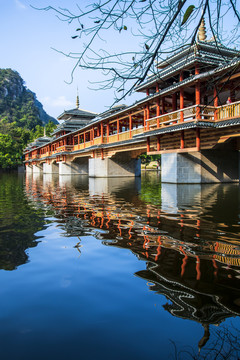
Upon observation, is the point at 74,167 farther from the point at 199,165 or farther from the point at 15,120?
the point at 15,120

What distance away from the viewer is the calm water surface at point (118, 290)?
6.03 ft

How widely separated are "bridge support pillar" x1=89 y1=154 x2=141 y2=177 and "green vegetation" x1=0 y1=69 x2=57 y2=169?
42992 millimetres

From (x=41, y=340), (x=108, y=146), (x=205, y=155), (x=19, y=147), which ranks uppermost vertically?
(x=19, y=147)

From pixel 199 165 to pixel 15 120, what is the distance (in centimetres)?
10330

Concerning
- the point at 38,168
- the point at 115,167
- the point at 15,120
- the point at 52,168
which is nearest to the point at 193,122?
the point at 115,167

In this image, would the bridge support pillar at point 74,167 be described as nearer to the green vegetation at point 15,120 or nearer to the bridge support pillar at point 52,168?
the bridge support pillar at point 52,168

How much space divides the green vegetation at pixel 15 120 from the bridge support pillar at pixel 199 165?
54.5 meters

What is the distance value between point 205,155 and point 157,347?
14072mm

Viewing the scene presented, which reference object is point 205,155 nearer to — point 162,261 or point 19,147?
point 162,261

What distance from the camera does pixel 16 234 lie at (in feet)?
16.2

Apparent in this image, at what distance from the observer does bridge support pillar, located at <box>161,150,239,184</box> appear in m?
15.0

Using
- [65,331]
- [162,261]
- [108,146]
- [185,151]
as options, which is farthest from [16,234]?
[108,146]

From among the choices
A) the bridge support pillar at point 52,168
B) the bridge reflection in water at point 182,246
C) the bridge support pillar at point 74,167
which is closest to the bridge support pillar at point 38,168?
the bridge support pillar at point 52,168

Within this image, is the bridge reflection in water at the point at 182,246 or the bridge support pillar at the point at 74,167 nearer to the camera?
the bridge reflection in water at the point at 182,246
